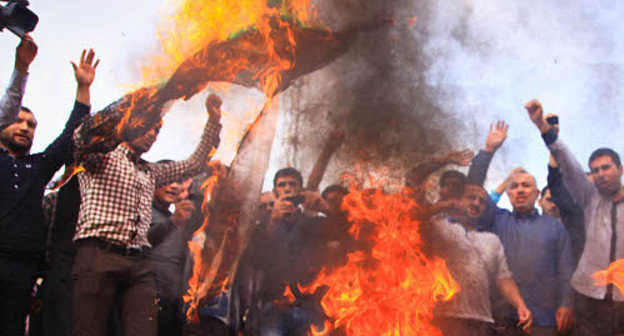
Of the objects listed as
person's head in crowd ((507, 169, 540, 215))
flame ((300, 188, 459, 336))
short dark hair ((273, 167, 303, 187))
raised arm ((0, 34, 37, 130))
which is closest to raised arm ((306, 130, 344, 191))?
short dark hair ((273, 167, 303, 187))

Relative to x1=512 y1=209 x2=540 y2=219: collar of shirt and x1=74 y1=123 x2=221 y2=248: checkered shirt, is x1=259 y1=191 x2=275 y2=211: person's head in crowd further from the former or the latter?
x1=512 y1=209 x2=540 y2=219: collar of shirt

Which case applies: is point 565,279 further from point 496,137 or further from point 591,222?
point 496,137

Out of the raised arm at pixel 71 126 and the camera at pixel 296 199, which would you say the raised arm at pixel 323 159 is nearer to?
the camera at pixel 296 199

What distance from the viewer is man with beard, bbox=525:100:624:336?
159 inches

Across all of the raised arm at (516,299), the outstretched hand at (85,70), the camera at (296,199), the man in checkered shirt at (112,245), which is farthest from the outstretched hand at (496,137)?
the outstretched hand at (85,70)

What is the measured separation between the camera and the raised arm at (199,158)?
3.98 meters

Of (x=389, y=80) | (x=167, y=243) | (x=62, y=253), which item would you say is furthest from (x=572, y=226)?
(x=62, y=253)

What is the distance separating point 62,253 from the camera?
3.79 m

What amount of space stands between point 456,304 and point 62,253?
3352 mm

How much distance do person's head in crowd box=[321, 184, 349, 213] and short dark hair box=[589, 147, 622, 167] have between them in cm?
239

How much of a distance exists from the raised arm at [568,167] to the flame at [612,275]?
0.59 metres

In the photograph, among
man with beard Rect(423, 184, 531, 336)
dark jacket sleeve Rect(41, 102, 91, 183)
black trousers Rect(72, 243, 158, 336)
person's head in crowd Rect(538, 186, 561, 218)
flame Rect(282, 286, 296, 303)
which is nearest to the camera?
black trousers Rect(72, 243, 158, 336)

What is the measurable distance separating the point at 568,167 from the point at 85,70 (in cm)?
435

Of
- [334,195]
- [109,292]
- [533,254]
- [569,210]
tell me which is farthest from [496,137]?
[109,292]
